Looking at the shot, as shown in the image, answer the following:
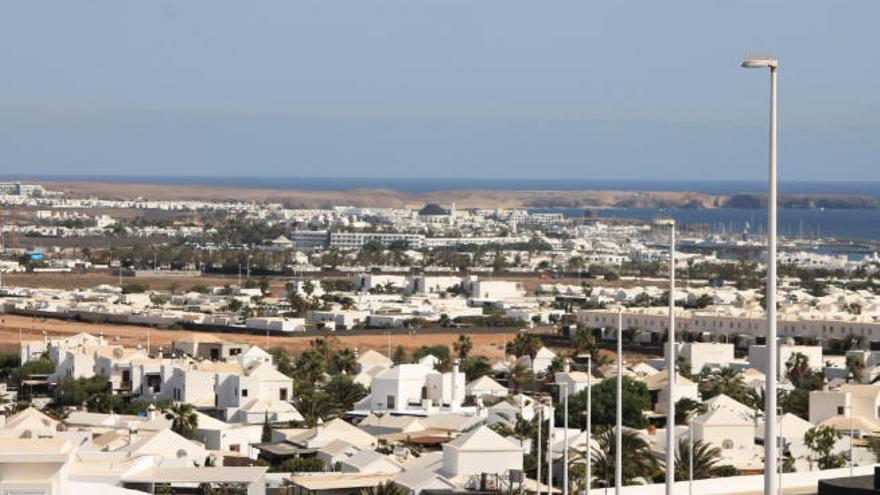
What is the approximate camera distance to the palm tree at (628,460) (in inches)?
1502

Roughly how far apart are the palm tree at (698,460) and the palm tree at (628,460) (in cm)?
56

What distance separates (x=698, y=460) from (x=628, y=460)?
1.38m

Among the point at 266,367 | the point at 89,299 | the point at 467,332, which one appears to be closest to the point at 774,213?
the point at 266,367

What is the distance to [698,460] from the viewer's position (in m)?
39.7

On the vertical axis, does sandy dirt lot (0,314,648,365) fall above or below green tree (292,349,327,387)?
below

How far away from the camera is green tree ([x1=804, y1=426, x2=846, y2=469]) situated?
44.0 m

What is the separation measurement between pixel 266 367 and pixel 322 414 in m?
4.78

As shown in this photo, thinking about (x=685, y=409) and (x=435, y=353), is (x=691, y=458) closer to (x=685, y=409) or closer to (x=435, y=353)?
(x=685, y=409)

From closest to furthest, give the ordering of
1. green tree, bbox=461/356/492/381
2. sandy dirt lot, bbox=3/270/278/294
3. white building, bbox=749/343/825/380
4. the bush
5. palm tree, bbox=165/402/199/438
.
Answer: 1. palm tree, bbox=165/402/199/438
2. green tree, bbox=461/356/492/381
3. white building, bbox=749/343/825/380
4. the bush
5. sandy dirt lot, bbox=3/270/278/294

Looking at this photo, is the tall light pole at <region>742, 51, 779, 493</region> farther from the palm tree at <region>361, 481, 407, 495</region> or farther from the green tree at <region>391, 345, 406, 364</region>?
the green tree at <region>391, 345, 406, 364</region>

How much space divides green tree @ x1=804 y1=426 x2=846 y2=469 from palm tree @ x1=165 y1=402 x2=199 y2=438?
14401 mm

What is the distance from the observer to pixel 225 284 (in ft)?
433

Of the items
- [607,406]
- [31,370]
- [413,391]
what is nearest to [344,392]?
[413,391]

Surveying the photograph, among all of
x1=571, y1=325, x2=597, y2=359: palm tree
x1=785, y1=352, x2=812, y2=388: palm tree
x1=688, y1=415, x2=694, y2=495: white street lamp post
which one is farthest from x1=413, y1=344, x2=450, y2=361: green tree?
x1=688, y1=415, x2=694, y2=495: white street lamp post
